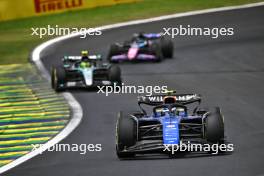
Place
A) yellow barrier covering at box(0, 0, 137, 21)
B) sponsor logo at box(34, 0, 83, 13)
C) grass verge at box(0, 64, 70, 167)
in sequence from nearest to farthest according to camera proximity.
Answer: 1. grass verge at box(0, 64, 70, 167)
2. yellow barrier covering at box(0, 0, 137, 21)
3. sponsor logo at box(34, 0, 83, 13)

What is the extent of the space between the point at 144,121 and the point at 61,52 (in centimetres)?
1781

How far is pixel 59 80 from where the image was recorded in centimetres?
2467

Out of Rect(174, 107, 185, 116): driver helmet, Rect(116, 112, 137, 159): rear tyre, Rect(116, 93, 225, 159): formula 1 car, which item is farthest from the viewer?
Rect(174, 107, 185, 116): driver helmet

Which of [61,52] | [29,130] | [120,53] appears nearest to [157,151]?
[29,130]

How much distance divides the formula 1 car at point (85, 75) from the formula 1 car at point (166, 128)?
852cm

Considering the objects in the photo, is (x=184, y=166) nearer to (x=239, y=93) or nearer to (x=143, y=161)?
(x=143, y=161)

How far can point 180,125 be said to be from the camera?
15625 mm

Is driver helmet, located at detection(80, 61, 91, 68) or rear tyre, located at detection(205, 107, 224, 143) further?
driver helmet, located at detection(80, 61, 91, 68)

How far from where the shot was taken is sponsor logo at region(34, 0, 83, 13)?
136ft
